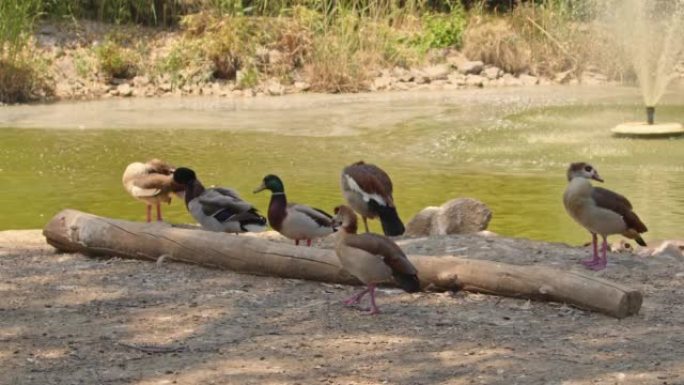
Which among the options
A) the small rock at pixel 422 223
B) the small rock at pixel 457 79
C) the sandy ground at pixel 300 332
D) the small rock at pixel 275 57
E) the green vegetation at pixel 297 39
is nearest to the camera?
the sandy ground at pixel 300 332

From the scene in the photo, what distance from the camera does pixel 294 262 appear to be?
7.74 m

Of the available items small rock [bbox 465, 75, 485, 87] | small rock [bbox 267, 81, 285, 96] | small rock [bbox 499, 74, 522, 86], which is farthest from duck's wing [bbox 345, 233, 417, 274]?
small rock [bbox 499, 74, 522, 86]

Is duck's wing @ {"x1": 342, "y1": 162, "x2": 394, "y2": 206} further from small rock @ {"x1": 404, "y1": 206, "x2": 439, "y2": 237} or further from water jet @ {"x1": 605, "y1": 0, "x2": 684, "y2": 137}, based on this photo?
water jet @ {"x1": 605, "y1": 0, "x2": 684, "y2": 137}

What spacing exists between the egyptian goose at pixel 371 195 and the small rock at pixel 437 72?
547 inches

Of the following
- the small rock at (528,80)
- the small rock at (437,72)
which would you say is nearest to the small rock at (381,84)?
the small rock at (437,72)

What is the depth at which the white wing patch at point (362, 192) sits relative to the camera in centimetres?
924

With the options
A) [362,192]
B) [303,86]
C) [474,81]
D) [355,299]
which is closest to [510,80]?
[474,81]

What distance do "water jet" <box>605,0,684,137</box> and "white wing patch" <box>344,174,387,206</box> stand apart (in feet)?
32.2

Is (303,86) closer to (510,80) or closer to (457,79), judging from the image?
(457,79)

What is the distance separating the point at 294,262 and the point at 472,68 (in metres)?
16.2

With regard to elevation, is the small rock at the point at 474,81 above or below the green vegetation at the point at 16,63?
below

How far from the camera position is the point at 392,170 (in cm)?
1358

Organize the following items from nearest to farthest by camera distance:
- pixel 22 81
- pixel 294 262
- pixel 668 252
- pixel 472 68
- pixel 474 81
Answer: pixel 294 262
pixel 668 252
pixel 22 81
pixel 474 81
pixel 472 68

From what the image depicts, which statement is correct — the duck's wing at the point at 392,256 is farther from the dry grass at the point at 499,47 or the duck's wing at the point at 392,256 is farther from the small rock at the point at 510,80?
the dry grass at the point at 499,47
